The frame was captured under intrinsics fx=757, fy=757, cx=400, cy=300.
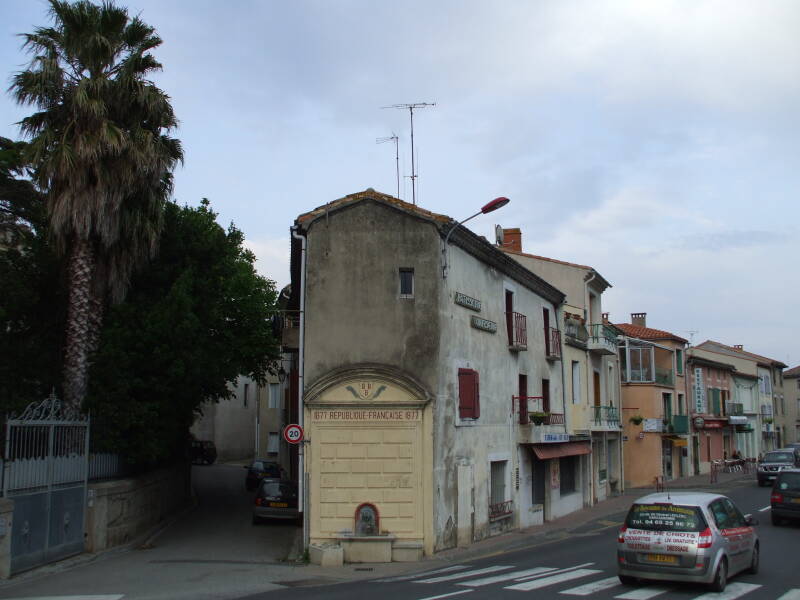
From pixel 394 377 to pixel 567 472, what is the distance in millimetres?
13717

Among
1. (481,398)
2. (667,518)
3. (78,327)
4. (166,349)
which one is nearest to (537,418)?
(481,398)

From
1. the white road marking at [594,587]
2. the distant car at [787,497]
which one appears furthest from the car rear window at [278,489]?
the distant car at [787,497]

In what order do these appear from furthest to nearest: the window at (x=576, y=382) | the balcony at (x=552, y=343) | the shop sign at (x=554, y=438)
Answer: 1. the window at (x=576, y=382)
2. the balcony at (x=552, y=343)
3. the shop sign at (x=554, y=438)

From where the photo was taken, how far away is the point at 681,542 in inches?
481

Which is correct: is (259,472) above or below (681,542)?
below

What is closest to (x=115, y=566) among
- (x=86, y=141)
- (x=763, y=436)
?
(x=86, y=141)

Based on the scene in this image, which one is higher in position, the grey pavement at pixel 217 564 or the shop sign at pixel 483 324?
the shop sign at pixel 483 324

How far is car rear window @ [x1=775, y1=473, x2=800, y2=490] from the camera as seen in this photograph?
21534 millimetres

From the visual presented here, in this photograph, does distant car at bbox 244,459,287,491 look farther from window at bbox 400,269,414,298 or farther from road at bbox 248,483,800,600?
window at bbox 400,269,414,298

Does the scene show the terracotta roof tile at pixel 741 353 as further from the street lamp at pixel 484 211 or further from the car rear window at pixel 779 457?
the street lamp at pixel 484 211

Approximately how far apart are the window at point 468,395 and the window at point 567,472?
30.2ft

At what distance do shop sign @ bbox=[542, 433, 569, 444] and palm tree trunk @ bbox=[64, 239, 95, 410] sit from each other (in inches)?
557

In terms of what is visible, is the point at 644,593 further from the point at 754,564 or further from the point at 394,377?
the point at 394,377

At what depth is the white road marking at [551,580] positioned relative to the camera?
13.0 meters
